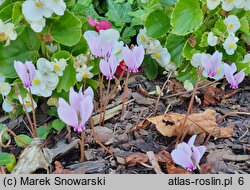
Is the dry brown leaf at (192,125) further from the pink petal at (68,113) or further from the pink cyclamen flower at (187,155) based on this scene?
the pink petal at (68,113)

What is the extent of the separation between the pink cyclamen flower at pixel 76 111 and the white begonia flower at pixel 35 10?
0.36m

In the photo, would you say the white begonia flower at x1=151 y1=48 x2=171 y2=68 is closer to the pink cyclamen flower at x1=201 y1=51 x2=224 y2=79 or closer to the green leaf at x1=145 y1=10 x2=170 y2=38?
the green leaf at x1=145 y1=10 x2=170 y2=38

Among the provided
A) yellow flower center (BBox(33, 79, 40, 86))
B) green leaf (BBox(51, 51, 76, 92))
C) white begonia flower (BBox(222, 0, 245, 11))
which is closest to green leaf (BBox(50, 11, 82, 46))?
green leaf (BBox(51, 51, 76, 92))

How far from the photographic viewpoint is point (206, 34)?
1939 mm

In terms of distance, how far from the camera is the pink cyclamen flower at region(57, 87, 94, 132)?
1409mm

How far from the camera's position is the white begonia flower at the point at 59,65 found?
1754 millimetres

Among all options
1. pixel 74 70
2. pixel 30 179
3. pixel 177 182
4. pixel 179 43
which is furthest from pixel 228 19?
pixel 30 179

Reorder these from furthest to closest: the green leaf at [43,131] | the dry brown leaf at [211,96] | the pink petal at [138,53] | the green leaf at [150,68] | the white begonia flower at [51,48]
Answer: the green leaf at [150,68], the dry brown leaf at [211,96], the white begonia flower at [51,48], the green leaf at [43,131], the pink petal at [138,53]

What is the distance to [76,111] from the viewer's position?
1.45 m

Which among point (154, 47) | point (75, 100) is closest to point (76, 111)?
point (75, 100)

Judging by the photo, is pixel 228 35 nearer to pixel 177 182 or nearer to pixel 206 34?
pixel 206 34

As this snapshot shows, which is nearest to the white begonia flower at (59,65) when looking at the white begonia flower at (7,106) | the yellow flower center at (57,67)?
the yellow flower center at (57,67)

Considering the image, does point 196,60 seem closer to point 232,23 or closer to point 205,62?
point 232,23

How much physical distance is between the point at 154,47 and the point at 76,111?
2.08 ft
